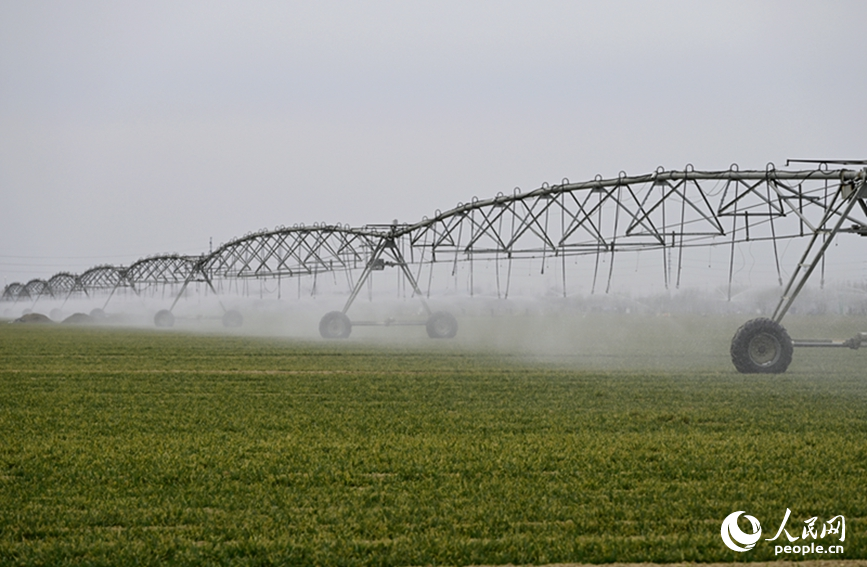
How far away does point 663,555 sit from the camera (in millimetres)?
7777

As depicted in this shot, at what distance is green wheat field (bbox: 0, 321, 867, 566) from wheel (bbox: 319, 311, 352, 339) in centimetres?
2918

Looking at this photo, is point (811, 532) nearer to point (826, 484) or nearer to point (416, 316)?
point (826, 484)

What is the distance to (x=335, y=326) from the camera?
52000 millimetres

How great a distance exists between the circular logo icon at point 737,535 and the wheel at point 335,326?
43.7 metres

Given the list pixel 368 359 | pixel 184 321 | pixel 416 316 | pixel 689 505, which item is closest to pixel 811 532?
pixel 689 505

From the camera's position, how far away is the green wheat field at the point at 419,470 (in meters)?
8.08

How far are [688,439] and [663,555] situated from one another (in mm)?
6028

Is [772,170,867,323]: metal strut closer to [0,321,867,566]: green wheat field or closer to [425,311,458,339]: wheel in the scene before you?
[0,321,867,566]: green wheat field

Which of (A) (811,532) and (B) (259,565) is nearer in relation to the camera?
(B) (259,565)

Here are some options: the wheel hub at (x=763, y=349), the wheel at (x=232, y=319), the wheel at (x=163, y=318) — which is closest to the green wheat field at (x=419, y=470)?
the wheel hub at (x=763, y=349)

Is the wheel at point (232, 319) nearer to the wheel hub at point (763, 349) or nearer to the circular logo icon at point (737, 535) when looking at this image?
the wheel hub at point (763, 349)

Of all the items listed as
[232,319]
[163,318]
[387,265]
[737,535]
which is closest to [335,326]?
[387,265]

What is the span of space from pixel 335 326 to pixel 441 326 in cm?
587

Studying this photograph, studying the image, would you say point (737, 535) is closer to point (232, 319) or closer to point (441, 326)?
point (441, 326)
